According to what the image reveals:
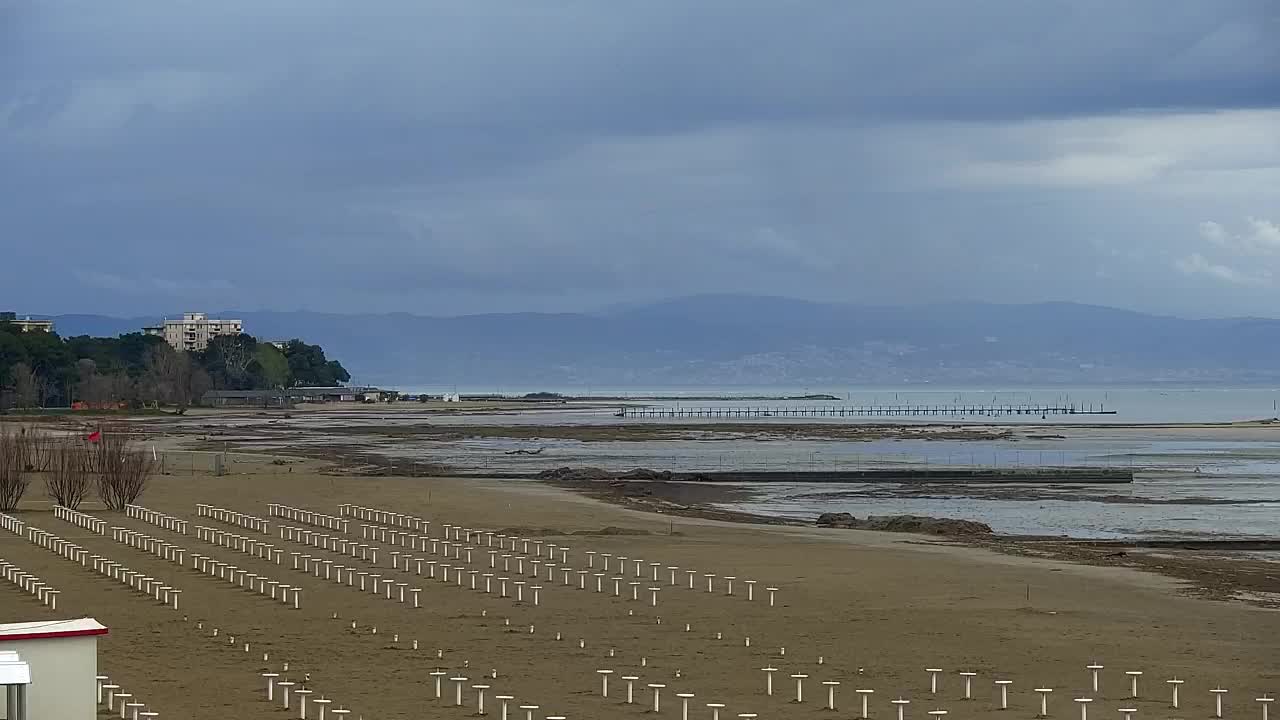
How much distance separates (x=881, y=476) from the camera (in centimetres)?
7681

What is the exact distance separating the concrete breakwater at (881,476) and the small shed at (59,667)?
58.0 metres

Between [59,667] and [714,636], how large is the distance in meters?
12.9

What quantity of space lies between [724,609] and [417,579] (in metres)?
6.93

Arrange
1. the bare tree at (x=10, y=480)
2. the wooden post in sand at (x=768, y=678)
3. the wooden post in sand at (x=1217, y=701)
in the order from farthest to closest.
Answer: the bare tree at (x=10, y=480) → the wooden post in sand at (x=768, y=678) → the wooden post in sand at (x=1217, y=701)

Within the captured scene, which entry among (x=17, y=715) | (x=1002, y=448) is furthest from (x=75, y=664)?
(x=1002, y=448)

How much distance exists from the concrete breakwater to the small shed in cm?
5800

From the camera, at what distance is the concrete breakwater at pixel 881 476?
74.8 m

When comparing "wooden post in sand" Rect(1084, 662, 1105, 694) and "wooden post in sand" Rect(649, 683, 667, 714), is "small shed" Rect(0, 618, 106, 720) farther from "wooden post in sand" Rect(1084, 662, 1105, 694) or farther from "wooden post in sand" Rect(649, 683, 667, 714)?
"wooden post in sand" Rect(1084, 662, 1105, 694)

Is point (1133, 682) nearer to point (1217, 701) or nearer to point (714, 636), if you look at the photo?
point (1217, 701)

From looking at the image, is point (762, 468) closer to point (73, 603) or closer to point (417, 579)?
point (417, 579)

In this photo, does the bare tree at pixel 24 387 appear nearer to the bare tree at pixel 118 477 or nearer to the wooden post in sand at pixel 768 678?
the bare tree at pixel 118 477

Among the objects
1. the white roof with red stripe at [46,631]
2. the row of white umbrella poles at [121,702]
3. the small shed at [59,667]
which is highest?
the white roof with red stripe at [46,631]

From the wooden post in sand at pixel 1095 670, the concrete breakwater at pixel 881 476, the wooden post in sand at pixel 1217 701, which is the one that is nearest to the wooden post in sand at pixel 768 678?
the wooden post in sand at pixel 1095 670

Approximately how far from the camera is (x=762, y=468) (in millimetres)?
84500
